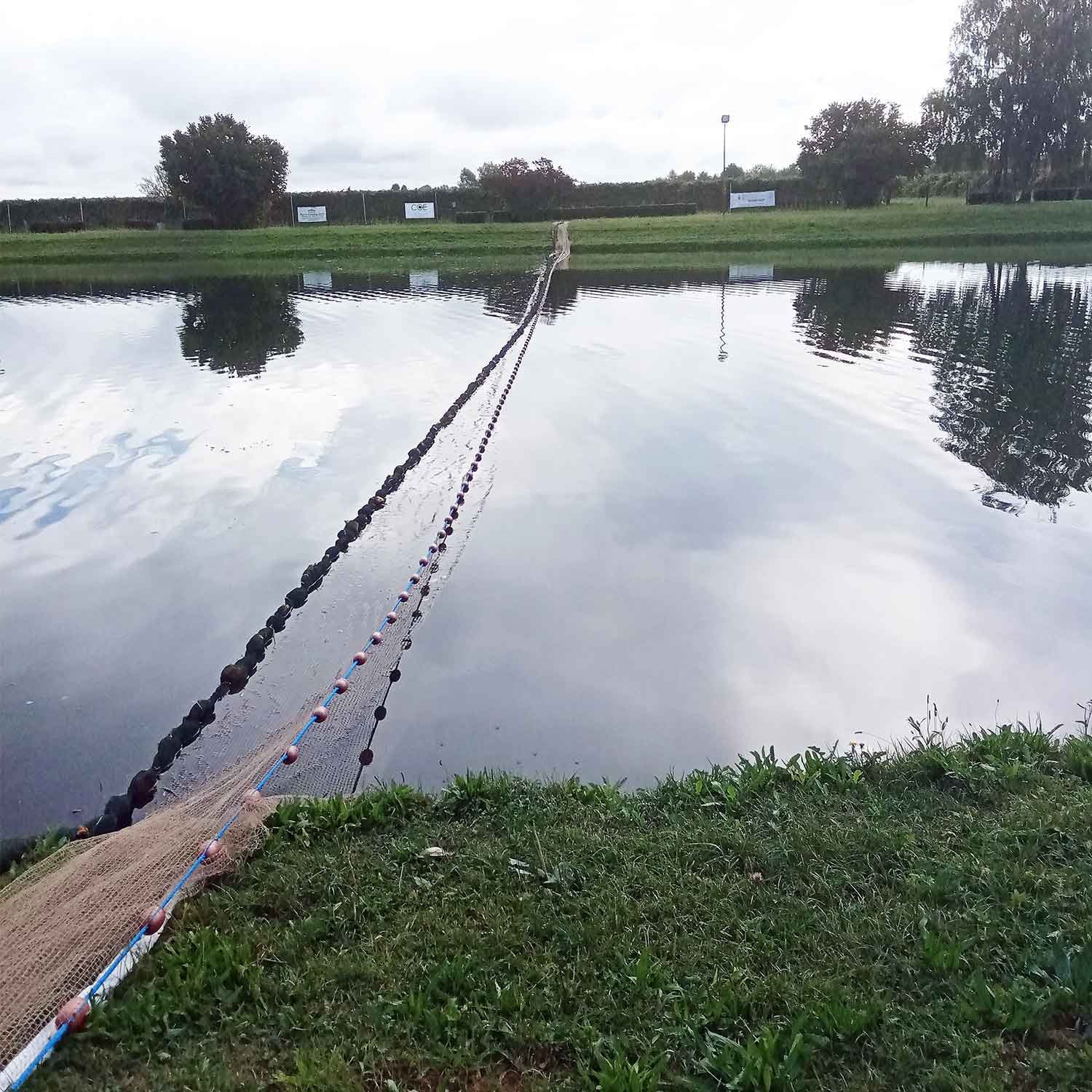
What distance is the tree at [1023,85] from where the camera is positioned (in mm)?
49656

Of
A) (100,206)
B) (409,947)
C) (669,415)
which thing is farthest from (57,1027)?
(100,206)

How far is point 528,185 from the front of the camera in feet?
185

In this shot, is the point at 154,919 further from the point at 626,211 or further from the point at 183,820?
the point at 626,211

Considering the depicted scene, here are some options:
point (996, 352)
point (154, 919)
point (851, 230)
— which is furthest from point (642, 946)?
point (851, 230)

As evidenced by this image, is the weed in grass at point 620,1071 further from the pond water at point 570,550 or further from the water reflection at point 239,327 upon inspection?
the water reflection at point 239,327

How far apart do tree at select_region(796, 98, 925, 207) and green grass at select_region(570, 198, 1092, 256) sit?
130 inches

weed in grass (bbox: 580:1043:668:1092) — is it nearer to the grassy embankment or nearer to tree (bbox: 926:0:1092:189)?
the grassy embankment

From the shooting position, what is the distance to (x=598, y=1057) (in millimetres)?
2859

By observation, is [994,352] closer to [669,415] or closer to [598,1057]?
[669,415]

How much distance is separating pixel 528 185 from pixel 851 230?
19.7 metres

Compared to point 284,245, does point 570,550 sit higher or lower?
lower

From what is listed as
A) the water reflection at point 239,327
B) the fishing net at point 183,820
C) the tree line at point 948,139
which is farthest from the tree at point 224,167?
the fishing net at point 183,820

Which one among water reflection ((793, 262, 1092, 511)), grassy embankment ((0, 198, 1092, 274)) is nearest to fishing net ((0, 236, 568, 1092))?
water reflection ((793, 262, 1092, 511))

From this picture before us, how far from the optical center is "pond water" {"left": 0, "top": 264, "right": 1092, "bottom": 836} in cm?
548
